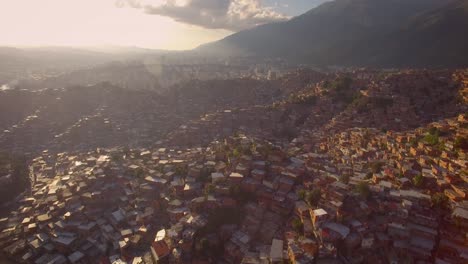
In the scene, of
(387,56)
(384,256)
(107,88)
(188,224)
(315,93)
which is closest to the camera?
(384,256)

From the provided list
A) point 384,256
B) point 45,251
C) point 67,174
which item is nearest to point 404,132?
point 384,256

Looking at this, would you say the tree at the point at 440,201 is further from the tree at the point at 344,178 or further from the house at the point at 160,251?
the house at the point at 160,251

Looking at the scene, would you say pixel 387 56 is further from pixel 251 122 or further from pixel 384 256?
pixel 384 256

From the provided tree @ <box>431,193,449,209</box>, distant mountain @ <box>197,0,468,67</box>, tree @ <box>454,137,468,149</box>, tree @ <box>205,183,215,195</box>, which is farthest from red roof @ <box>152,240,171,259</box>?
distant mountain @ <box>197,0,468,67</box>

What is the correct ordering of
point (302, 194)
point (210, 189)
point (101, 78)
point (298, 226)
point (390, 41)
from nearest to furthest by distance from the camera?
point (298, 226)
point (302, 194)
point (210, 189)
point (101, 78)
point (390, 41)

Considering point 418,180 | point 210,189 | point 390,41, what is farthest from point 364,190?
point 390,41

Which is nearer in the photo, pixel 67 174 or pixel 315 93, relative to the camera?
pixel 67 174

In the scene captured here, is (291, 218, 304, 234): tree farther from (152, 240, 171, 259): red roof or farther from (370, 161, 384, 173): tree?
(370, 161, 384, 173): tree

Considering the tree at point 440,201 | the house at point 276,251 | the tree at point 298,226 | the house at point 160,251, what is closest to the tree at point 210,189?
the house at point 160,251

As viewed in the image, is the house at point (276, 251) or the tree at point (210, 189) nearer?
the house at point (276, 251)

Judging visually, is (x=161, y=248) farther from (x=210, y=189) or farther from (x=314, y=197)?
(x=314, y=197)

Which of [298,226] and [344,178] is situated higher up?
[344,178]
